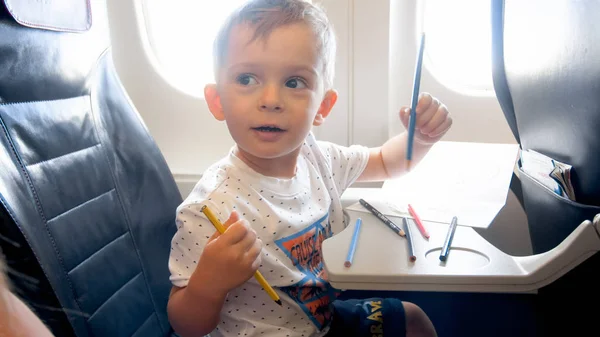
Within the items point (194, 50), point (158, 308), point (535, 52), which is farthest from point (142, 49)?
point (535, 52)

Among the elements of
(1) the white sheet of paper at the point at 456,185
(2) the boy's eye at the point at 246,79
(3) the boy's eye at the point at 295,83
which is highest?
(2) the boy's eye at the point at 246,79

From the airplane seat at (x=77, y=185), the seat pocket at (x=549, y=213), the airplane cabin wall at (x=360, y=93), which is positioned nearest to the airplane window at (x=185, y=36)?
the airplane cabin wall at (x=360, y=93)

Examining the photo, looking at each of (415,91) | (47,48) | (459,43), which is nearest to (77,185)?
(47,48)

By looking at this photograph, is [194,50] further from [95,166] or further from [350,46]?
[95,166]

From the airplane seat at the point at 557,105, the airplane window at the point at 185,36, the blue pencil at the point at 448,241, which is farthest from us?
the airplane window at the point at 185,36

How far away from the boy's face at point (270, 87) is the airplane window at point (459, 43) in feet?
1.91

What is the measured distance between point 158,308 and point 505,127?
0.91m

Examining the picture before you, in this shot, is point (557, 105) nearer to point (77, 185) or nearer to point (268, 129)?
point (268, 129)

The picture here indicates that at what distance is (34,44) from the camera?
0.70 meters

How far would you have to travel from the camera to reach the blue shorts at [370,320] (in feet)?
2.49

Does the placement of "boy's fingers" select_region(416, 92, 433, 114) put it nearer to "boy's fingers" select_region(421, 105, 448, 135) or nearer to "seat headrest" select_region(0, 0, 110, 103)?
"boy's fingers" select_region(421, 105, 448, 135)

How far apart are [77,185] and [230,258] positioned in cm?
34

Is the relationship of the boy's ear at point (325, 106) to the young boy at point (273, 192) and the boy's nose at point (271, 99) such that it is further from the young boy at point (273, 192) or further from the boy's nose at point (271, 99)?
the boy's nose at point (271, 99)

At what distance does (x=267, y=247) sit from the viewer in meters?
0.75
